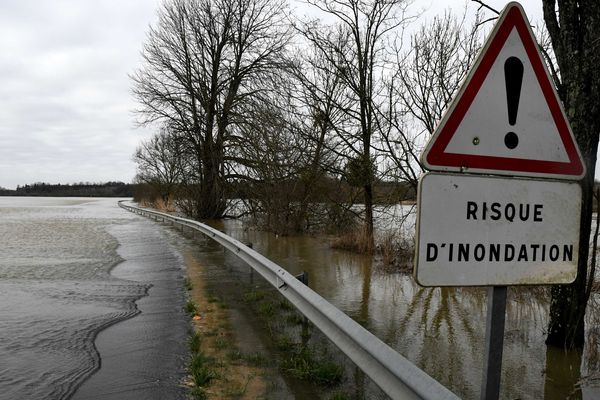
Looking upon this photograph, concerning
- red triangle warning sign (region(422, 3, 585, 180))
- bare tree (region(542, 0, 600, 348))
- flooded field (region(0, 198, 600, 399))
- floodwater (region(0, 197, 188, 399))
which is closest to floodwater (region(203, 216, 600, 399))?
flooded field (region(0, 198, 600, 399))

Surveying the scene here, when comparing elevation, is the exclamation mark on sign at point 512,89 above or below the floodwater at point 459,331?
above

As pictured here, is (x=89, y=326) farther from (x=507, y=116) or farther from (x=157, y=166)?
(x=157, y=166)

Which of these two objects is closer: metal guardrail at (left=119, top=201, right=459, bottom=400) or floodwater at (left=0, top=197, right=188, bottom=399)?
metal guardrail at (left=119, top=201, right=459, bottom=400)

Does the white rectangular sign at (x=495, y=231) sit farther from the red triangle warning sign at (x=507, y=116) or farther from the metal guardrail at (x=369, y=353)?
the metal guardrail at (x=369, y=353)

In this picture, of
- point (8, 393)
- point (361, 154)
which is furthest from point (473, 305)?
point (361, 154)

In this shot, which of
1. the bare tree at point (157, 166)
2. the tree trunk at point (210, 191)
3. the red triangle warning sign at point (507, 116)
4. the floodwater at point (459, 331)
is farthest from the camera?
the bare tree at point (157, 166)

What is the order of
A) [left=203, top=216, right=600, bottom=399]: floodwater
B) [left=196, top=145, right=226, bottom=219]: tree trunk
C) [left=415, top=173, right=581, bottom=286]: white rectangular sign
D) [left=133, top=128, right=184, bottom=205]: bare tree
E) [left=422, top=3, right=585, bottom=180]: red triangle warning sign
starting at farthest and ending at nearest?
[left=133, top=128, right=184, bottom=205]: bare tree, [left=196, top=145, right=226, bottom=219]: tree trunk, [left=203, top=216, right=600, bottom=399]: floodwater, [left=422, top=3, right=585, bottom=180]: red triangle warning sign, [left=415, top=173, right=581, bottom=286]: white rectangular sign

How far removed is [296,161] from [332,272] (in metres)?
7.88

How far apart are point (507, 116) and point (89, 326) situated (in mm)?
5403

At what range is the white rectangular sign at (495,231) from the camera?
207 centimetres

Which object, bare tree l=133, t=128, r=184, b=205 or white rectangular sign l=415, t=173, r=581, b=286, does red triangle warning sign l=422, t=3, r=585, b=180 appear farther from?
bare tree l=133, t=128, r=184, b=205

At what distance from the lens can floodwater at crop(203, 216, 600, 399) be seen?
158 inches

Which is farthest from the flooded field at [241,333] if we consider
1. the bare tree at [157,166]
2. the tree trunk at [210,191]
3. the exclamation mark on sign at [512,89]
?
the bare tree at [157,166]

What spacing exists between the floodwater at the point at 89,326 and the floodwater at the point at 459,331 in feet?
6.97
